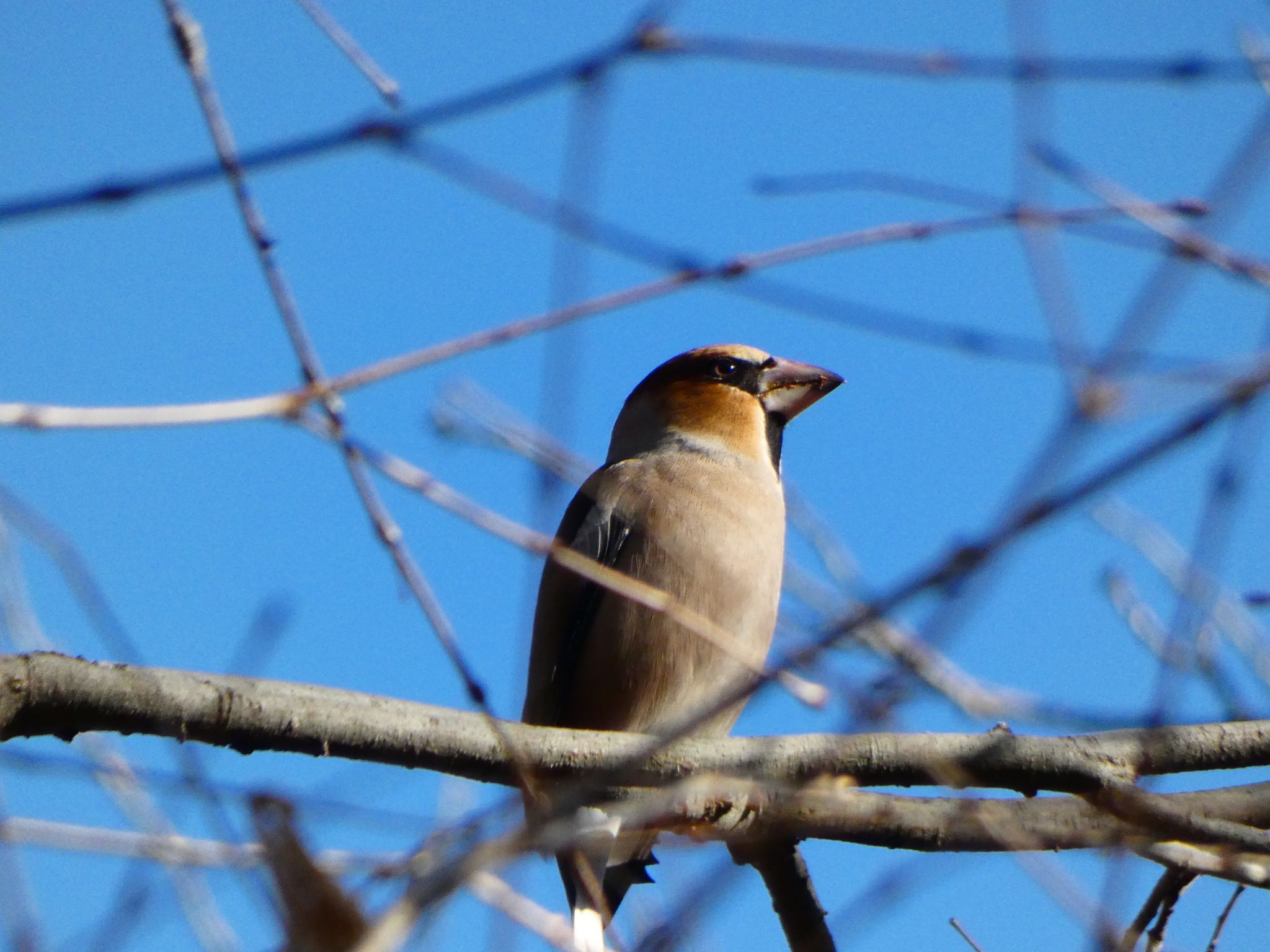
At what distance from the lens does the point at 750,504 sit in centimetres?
528

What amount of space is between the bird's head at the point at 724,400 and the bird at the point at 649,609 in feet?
0.34

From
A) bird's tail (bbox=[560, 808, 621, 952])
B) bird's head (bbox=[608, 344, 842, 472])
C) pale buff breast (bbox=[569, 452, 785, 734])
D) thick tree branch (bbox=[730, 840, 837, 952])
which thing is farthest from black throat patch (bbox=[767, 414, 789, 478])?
thick tree branch (bbox=[730, 840, 837, 952])

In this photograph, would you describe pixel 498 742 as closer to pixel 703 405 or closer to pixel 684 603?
pixel 684 603

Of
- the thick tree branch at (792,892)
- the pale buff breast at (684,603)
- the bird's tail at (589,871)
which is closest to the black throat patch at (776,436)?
the pale buff breast at (684,603)

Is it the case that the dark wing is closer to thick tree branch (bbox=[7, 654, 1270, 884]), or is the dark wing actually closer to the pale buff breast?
the pale buff breast

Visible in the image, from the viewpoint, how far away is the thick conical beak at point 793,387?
6176 millimetres

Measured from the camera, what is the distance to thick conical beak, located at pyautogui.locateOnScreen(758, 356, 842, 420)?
20.3 ft

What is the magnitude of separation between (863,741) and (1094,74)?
175 centimetres

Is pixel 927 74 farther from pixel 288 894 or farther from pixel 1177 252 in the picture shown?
pixel 288 894

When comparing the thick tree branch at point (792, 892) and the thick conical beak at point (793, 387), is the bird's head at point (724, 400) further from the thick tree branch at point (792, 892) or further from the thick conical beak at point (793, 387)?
the thick tree branch at point (792, 892)

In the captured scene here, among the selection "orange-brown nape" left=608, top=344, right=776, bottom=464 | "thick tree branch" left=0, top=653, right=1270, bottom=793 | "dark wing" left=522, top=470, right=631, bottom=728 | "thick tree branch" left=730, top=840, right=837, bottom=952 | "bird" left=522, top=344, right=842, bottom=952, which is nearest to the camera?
"thick tree branch" left=0, top=653, right=1270, bottom=793

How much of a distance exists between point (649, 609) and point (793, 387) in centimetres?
185

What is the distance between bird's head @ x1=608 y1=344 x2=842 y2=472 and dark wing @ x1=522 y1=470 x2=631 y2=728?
79cm

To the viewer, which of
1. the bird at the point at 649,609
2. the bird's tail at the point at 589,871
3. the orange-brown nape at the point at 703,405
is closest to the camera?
the bird's tail at the point at 589,871
